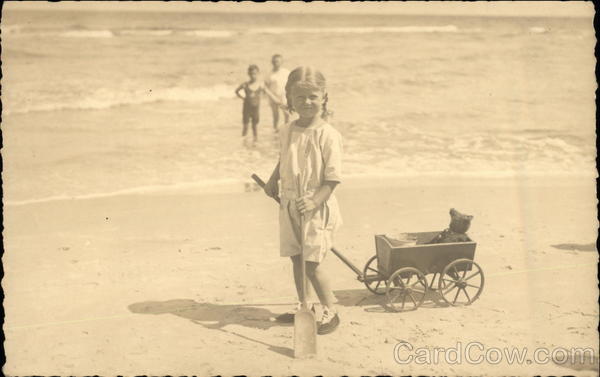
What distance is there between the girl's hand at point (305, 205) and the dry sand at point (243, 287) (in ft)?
2.93

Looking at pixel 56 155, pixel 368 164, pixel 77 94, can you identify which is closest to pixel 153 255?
pixel 368 164

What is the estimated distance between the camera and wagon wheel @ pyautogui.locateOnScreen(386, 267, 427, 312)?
489cm

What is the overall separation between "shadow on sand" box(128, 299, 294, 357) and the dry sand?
0.05ft

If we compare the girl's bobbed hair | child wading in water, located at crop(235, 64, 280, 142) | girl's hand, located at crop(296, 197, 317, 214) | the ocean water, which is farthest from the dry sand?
child wading in water, located at crop(235, 64, 280, 142)

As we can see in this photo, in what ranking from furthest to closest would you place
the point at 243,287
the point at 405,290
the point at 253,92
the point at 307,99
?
the point at 253,92, the point at 243,287, the point at 405,290, the point at 307,99

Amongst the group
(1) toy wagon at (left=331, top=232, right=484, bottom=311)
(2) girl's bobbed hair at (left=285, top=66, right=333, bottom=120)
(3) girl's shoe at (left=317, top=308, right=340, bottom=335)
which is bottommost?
(3) girl's shoe at (left=317, top=308, right=340, bottom=335)

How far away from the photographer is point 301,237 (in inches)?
170

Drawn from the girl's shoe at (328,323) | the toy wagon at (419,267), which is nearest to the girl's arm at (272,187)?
the toy wagon at (419,267)

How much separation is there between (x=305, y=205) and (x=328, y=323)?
885 millimetres

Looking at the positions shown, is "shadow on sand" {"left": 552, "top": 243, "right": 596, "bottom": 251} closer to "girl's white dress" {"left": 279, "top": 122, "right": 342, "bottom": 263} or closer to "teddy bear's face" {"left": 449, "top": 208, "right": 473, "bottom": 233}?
"teddy bear's face" {"left": 449, "top": 208, "right": 473, "bottom": 233}

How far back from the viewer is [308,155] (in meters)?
4.43

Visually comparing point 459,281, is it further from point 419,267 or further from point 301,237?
point 301,237

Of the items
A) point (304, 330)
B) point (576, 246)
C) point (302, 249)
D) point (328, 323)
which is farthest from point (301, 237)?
point (576, 246)

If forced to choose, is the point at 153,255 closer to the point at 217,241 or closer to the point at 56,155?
the point at 217,241
